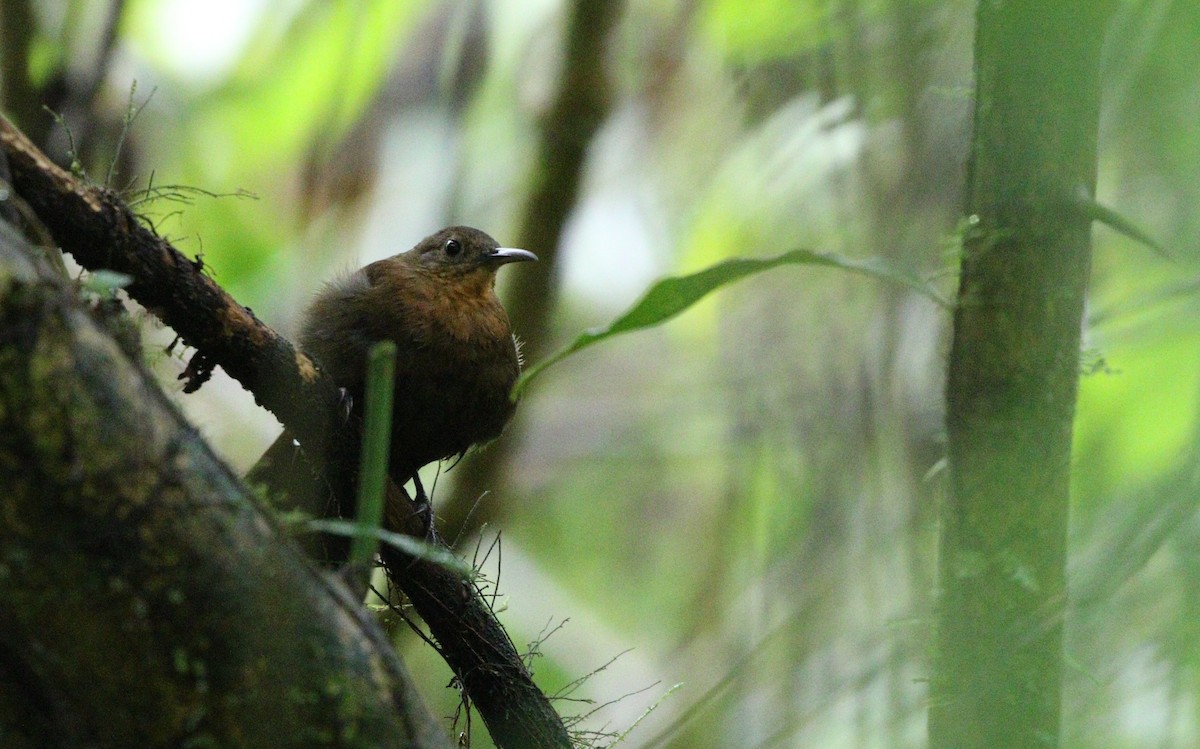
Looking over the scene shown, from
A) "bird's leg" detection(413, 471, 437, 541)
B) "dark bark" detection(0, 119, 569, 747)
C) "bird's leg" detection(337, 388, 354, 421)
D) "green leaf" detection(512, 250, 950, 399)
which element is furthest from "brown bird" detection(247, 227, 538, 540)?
"green leaf" detection(512, 250, 950, 399)

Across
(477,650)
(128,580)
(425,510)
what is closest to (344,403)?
(477,650)

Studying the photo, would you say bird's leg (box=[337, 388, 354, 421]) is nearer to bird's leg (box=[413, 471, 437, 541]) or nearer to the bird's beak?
bird's leg (box=[413, 471, 437, 541])

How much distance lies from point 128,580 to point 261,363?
3.14 ft

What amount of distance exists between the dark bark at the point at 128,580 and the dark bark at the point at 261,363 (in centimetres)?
55

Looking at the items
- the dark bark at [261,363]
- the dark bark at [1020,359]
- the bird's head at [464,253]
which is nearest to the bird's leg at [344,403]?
the dark bark at [261,363]

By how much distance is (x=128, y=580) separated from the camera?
119 centimetres

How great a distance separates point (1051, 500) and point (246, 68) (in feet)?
14.8

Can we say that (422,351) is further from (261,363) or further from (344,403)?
(261,363)

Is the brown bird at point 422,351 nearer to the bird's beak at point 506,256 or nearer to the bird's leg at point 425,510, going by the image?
the bird's leg at point 425,510

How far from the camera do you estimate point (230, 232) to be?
208 inches

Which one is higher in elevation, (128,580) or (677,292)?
(677,292)

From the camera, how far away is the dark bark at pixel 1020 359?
1815mm

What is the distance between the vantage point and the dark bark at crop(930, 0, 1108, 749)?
1815 millimetres

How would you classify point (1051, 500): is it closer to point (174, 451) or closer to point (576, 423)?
point (174, 451)
